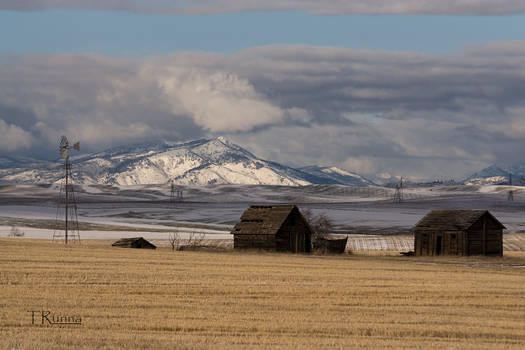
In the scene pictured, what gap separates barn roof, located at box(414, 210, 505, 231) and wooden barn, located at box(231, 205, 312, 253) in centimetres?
1201

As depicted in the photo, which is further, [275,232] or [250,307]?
[275,232]

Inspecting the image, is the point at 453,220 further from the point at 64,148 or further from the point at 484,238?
the point at 64,148

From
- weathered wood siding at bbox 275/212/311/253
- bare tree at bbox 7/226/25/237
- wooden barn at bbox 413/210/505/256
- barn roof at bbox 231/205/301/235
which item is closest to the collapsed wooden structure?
weathered wood siding at bbox 275/212/311/253

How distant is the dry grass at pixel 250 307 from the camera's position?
23531 mm

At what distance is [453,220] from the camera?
8150 centimetres

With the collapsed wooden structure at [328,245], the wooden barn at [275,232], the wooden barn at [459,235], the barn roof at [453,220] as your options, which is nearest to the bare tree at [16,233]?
the wooden barn at [275,232]

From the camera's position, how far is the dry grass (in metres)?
23.5

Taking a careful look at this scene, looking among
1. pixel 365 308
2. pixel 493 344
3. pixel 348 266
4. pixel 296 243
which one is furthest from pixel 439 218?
pixel 493 344

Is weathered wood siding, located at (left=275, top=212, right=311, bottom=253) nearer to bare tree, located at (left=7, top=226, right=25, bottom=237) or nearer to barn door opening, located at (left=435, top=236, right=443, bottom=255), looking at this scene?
barn door opening, located at (left=435, top=236, right=443, bottom=255)

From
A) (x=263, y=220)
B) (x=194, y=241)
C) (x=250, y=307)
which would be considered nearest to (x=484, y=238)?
(x=263, y=220)

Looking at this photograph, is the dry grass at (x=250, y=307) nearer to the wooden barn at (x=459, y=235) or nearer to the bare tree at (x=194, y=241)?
the wooden barn at (x=459, y=235)

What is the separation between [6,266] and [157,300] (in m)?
14.4

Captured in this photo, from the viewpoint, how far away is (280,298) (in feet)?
109

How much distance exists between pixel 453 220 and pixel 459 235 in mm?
2213
